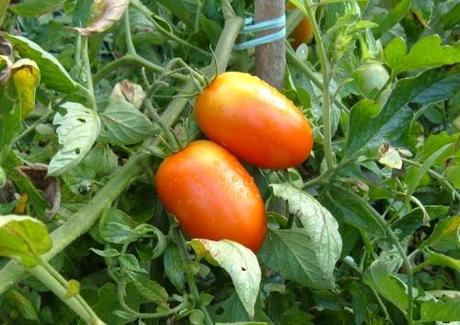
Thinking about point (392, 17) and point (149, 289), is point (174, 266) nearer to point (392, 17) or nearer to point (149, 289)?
point (149, 289)

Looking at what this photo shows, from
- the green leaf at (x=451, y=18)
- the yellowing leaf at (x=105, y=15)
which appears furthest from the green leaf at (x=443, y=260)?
the green leaf at (x=451, y=18)

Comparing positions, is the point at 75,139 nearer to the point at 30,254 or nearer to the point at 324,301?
the point at 30,254

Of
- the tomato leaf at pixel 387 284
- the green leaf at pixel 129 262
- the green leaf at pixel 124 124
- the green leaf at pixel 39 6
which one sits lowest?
the tomato leaf at pixel 387 284

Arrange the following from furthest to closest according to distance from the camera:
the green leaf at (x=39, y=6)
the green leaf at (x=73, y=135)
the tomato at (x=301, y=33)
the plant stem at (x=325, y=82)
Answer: the tomato at (x=301, y=33)
the green leaf at (x=39, y=6)
the plant stem at (x=325, y=82)
the green leaf at (x=73, y=135)

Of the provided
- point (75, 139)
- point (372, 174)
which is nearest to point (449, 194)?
point (372, 174)

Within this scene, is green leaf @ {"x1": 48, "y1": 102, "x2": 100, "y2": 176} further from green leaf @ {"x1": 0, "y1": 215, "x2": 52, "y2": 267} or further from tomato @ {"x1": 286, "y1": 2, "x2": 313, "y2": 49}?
tomato @ {"x1": 286, "y1": 2, "x2": 313, "y2": 49}

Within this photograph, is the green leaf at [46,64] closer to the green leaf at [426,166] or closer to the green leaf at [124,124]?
the green leaf at [124,124]

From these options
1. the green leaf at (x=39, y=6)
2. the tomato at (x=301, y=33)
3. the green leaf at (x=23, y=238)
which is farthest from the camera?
the tomato at (x=301, y=33)
